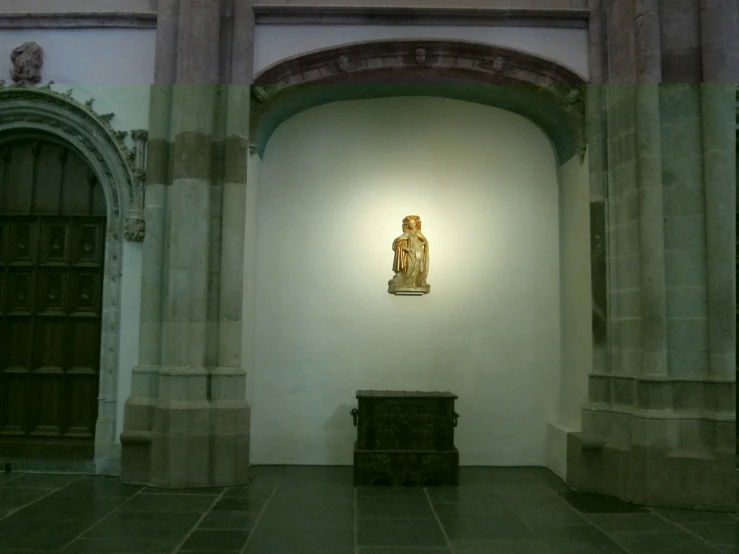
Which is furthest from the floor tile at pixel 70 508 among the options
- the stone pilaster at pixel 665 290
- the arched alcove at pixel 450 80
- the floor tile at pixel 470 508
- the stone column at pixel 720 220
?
the stone column at pixel 720 220

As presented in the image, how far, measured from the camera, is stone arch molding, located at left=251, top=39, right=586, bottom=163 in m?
6.13

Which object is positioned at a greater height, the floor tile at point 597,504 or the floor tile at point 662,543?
the floor tile at point 597,504

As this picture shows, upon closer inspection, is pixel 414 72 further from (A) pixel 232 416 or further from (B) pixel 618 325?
(A) pixel 232 416

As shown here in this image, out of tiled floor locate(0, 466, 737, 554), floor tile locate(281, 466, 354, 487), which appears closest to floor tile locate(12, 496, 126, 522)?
tiled floor locate(0, 466, 737, 554)

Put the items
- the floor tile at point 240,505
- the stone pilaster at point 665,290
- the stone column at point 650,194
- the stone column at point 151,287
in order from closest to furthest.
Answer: the floor tile at point 240,505 < the stone pilaster at point 665,290 < the stone column at point 650,194 < the stone column at point 151,287

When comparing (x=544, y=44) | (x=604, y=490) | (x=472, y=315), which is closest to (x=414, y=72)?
(x=544, y=44)

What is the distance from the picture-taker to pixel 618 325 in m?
5.66

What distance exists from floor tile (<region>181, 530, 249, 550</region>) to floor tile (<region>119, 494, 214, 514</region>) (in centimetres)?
50

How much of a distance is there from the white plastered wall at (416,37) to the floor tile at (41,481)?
4.09 m

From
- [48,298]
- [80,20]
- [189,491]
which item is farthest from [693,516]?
[80,20]

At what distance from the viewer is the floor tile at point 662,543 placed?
13.9ft

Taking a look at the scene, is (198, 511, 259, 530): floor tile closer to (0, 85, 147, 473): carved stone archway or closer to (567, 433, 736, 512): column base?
(0, 85, 147, 473): carved stone archway

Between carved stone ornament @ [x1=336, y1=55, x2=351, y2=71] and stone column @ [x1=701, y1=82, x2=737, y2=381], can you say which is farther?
carved stone ornament @ [x1=336, y1=55, x2=351, y2=71]

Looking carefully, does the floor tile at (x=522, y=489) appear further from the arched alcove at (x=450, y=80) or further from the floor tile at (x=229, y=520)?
the floor tile at (x=229, y=520)
